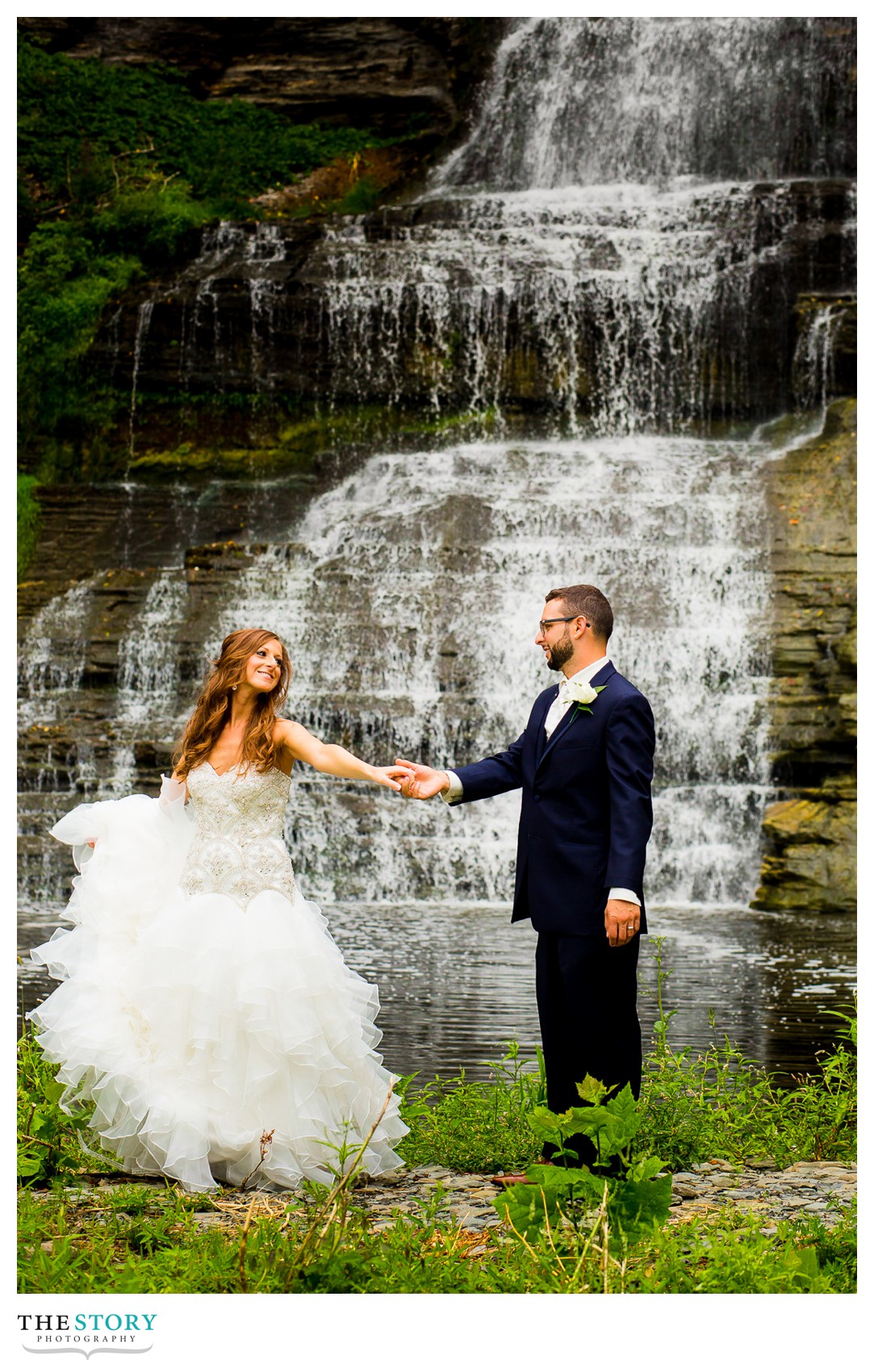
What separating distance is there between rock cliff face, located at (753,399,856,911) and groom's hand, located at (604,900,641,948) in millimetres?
8377

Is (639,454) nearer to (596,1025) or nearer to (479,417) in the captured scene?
(479,417)

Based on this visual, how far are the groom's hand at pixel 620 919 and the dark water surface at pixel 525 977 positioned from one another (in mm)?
2171

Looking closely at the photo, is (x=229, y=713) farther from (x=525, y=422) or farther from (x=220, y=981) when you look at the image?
(x=525, y=422)

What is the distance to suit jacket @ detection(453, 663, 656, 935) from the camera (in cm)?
438

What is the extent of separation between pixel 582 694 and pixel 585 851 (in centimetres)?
50

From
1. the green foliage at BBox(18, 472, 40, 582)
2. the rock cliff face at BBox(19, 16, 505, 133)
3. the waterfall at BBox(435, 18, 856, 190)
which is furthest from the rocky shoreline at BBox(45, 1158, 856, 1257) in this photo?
the rock cliff face at BBox(19, 16, 505, 133)

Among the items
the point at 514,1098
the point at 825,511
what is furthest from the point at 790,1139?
the point at 825,511

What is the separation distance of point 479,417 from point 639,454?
3.01 metres

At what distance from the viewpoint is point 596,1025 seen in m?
4.46

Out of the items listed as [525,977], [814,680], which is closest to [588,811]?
[525,977]

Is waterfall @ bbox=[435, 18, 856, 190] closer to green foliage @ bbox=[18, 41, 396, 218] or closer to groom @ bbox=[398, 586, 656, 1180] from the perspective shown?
green foliage @ bbox=[18, 41, 396, 218]

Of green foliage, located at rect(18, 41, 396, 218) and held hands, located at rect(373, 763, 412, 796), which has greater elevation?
green foliage, located at rect(18, 41, 396, 218)

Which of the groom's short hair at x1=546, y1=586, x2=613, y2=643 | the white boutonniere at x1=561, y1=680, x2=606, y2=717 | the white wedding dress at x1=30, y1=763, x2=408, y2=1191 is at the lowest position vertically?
the white wedding dress at x1=30, y1=763, x2=408, y2=1191

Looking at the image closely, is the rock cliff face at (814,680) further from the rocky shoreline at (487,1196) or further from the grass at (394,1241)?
the grass at (394,1241)
